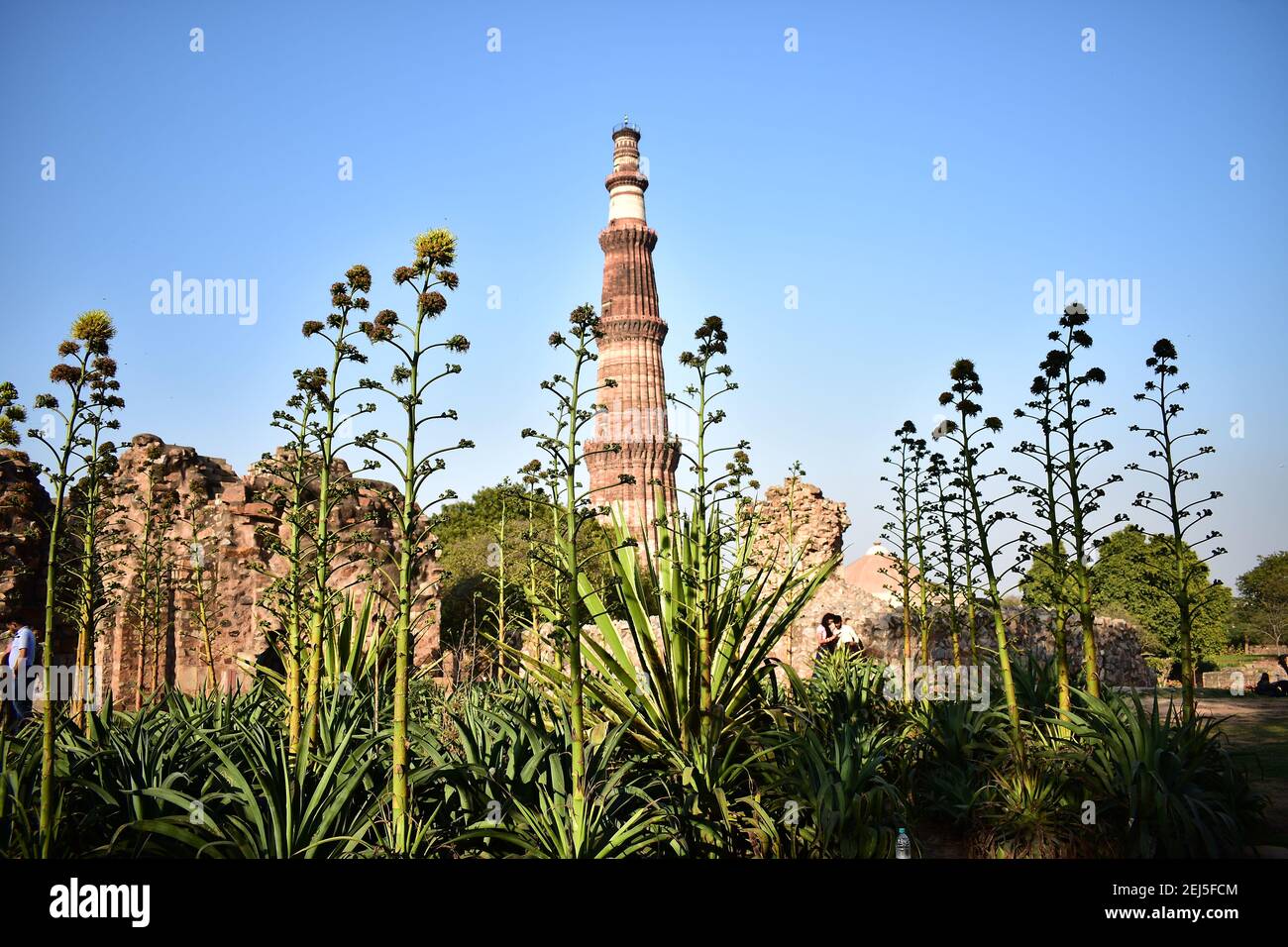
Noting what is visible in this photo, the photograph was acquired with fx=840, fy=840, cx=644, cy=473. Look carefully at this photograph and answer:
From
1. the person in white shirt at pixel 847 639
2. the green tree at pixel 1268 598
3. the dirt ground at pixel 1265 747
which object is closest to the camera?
the dirt ground at pixel 1265 747

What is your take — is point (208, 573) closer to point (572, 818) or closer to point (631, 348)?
point (572, 818)

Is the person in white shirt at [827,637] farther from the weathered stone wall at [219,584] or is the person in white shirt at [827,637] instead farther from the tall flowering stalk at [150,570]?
the tall flowering stalk at [150,570]

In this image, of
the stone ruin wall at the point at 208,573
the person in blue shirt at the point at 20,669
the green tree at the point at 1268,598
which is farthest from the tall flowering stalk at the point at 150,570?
the green tree at the point at 1268,598

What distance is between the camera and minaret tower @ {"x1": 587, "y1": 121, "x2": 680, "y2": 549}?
52438 mm

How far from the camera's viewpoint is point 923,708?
8234 mm

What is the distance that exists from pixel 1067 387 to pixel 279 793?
6.36m

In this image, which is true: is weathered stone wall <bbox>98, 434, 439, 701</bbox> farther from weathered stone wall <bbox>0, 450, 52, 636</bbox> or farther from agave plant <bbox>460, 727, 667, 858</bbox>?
agave plant <bbox>460, 727, 667, 858</bbox>

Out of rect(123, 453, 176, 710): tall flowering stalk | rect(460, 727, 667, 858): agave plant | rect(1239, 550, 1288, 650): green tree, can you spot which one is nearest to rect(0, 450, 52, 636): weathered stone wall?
rect(123, 453, 176, 710): tall flowering stalk

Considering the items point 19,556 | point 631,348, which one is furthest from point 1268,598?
point 19,556

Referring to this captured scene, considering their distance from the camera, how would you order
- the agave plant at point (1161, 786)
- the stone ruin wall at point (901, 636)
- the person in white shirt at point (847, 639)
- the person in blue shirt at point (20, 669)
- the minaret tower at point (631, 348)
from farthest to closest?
the minaret tower at point (631, 348), the stone ruin wall at point (901, 636), the person in white shirt at point (847, 639), the person in blue shirt at point (20, 669), the agave plant at point (1161, 786)

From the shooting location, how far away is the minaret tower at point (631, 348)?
5244 centimetres
